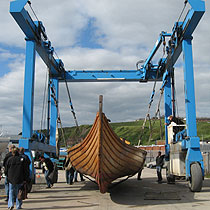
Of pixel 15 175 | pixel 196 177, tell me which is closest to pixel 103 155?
pixel 15 175

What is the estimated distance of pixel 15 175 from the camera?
6086 mm

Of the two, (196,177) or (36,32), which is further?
(36,32)

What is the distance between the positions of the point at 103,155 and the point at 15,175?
2148 millimetres

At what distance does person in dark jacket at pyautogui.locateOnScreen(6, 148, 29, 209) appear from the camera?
20.0ft

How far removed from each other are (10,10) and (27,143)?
4.31 m

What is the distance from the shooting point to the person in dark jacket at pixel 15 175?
20.0 ft

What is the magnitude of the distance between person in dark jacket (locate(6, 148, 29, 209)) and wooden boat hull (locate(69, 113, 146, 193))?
6.00ft

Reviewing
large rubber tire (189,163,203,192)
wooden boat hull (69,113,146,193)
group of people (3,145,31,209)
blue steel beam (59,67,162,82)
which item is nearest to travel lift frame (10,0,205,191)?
large rubber tire (189,163,203,192)

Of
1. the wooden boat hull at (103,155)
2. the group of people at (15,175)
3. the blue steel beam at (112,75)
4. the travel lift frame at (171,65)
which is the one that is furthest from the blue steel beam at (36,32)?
the group of people at (15,175)

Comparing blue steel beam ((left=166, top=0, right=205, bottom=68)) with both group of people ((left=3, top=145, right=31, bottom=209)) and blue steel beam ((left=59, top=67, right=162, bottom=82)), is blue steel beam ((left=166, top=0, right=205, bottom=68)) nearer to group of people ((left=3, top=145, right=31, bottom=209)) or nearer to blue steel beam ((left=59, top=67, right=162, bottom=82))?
blue steel beam ((left=59, top=67, right=162, bottom=82))

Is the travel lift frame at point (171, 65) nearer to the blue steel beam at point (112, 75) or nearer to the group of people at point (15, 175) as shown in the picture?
the blue steel beam at point (112, 75)

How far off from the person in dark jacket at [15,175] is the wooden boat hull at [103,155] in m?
1.83

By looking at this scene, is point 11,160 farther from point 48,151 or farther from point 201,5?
point 201,5

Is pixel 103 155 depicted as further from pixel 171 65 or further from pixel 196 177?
pixel 171 65
